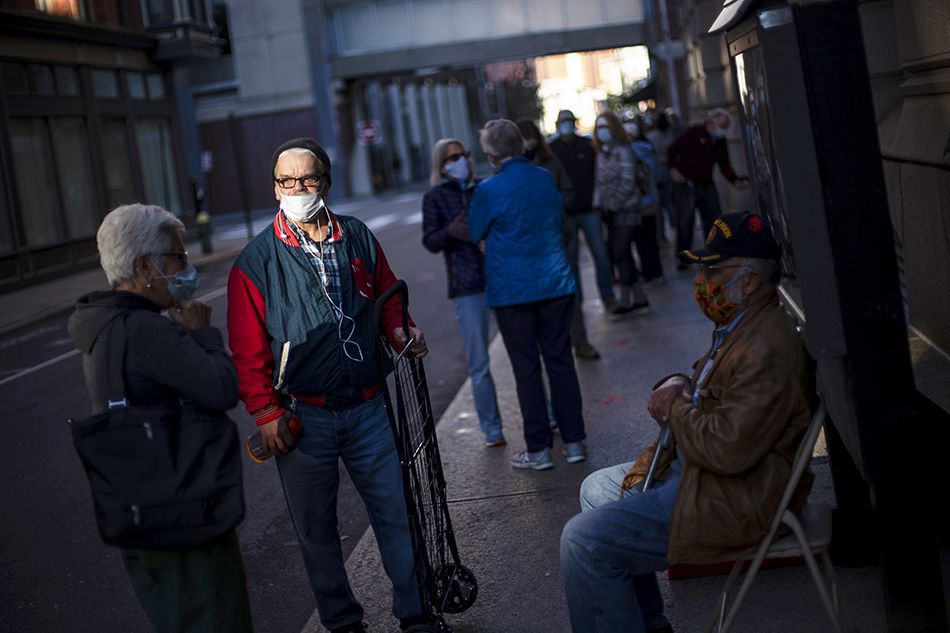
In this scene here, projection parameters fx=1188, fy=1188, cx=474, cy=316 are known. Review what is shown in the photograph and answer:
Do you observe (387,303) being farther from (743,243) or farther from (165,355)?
(743,243)

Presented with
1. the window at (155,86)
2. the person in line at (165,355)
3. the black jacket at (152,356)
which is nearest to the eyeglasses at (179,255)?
the person in line at (165,355)

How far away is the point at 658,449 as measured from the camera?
3859mm

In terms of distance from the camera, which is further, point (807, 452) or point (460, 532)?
point (460, 532)

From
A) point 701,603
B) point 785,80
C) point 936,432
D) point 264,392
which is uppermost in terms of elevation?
point 785,80

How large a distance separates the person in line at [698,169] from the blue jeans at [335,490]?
9826mm

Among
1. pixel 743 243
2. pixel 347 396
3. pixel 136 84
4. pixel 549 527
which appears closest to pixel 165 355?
pixel 347 396

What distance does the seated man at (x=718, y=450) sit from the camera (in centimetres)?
343

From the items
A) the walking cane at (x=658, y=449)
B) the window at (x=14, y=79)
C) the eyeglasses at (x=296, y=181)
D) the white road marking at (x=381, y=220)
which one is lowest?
the walking cane at (x=658, y=449)

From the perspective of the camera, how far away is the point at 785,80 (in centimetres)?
331

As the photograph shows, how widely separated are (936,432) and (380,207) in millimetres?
40293

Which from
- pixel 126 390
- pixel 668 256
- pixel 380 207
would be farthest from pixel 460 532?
pixel 380 207

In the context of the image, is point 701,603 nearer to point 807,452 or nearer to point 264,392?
point 807,452

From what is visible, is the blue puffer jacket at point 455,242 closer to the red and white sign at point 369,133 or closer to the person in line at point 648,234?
the person in line at point 648,234

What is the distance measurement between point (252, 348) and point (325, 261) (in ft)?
1.37
